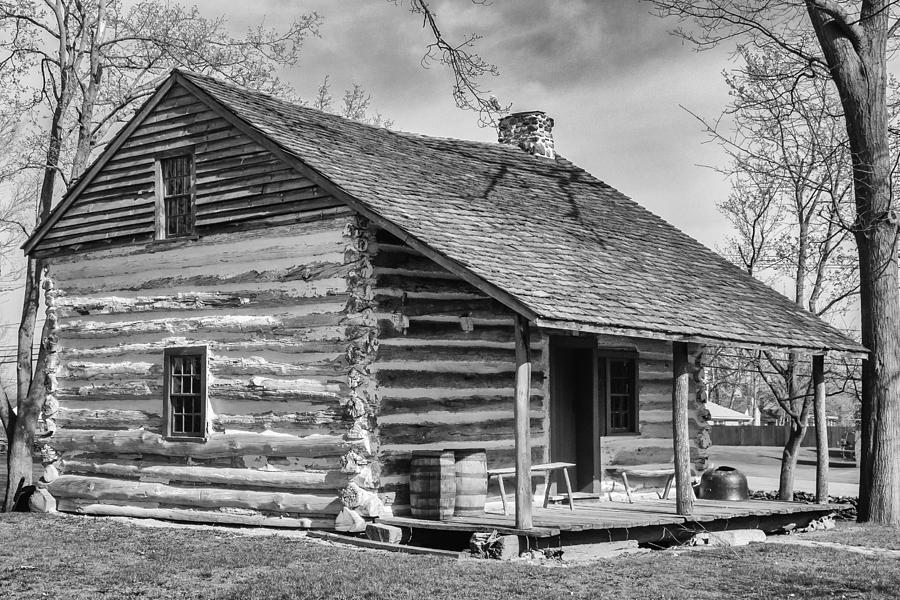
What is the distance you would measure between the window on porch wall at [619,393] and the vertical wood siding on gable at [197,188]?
5.45m

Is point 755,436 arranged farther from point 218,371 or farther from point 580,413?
point 218,371

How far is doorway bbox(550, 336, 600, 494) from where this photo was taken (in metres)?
16.3

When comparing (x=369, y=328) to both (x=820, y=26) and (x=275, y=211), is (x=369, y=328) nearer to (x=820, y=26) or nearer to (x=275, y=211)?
(x=275, y=211)

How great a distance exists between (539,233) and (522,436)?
14.6ft

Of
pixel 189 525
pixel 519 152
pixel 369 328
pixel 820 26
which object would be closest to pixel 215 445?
pixel 189 525

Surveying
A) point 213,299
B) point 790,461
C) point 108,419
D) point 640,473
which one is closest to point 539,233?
point 640,473

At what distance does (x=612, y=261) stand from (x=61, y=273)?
8814 mm

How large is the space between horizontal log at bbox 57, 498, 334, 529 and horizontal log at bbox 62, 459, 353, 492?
40 cm

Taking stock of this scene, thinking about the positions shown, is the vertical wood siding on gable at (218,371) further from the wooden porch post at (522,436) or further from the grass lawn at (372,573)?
the wooden porch post at (522,436)

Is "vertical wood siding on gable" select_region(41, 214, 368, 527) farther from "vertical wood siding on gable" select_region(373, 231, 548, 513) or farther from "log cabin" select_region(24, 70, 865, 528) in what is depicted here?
"vertical wood siding on gable" select_region(373, 231, 548, 513)

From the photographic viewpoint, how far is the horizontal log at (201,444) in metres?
13.7

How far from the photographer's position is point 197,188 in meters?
15.8

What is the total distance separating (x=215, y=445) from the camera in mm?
14797

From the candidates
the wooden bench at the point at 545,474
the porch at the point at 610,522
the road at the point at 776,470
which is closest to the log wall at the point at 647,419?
the porch at the point at 610,522
